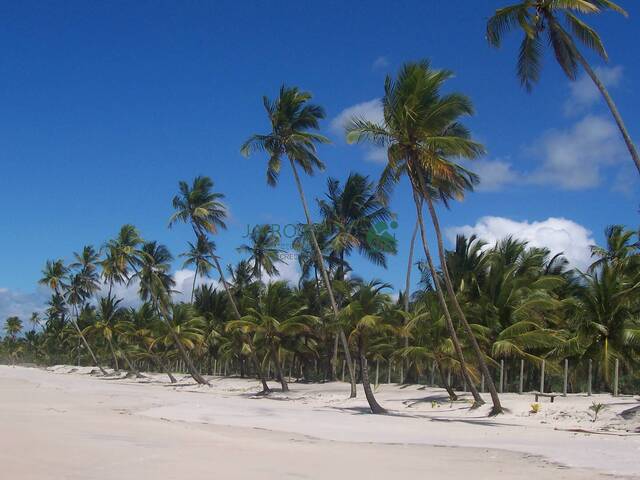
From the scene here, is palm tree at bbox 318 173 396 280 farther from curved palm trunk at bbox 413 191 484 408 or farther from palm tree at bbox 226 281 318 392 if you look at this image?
curved palm trunk at bbox 413 191 484 408

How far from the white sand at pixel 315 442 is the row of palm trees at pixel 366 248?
7.55 feet

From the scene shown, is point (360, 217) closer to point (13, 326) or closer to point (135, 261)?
point (135, 261)

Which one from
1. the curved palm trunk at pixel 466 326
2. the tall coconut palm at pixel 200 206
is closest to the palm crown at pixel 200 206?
the tall coconut palm at pixel 200 206

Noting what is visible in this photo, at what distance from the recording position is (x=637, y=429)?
594 inches

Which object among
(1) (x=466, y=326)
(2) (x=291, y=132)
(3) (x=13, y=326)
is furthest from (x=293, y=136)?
(3) (x=13, y=326)

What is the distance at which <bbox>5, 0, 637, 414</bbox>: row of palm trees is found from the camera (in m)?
19.2

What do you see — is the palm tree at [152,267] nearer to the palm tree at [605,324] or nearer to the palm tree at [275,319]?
the palm tree at [275,319]

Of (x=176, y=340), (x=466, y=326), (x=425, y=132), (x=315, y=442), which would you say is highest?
(x=425, y=132)

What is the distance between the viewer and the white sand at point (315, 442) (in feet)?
30.3

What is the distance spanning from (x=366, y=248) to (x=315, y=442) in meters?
22.7

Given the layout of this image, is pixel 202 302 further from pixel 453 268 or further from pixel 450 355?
pixel 450 355

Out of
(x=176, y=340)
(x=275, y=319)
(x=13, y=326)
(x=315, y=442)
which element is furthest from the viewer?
(x=13, y=326)

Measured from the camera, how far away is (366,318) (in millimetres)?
22391

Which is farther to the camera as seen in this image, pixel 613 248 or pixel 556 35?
pixel 613 248
